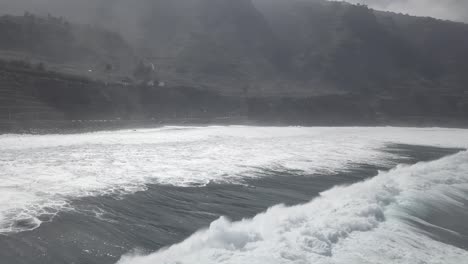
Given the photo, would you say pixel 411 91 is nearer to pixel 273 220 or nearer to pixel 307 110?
pixel 307 110

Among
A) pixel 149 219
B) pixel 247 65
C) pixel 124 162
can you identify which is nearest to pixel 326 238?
pixel 149 219

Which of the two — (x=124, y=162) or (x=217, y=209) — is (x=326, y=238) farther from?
(x=124, y=162)

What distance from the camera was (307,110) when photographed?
55.6 metres

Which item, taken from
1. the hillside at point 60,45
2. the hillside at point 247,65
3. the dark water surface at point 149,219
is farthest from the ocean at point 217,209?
the hillside at point 60,45

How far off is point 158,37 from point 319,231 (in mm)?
76358

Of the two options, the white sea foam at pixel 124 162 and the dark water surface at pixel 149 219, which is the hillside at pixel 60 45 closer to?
the white sea foam at pixel 124 162

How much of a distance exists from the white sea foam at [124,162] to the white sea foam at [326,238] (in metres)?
3.83

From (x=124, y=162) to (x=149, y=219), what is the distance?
305 inches

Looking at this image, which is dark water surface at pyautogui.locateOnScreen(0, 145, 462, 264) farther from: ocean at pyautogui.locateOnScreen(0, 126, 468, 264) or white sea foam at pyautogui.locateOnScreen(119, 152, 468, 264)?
white sea foam at pyautogui.locateOnScreen(119, 152, 468, 264)

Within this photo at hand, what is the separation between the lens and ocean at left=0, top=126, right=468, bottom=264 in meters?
7.83

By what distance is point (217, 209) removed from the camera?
11.4 metres

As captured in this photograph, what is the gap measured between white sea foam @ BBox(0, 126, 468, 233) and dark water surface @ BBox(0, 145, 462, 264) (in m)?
0.71

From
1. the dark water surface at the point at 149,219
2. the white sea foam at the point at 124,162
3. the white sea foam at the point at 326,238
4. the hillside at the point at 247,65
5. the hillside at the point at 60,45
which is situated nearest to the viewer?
the white sea foam at the point at 326,238

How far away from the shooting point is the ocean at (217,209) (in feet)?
25.7
